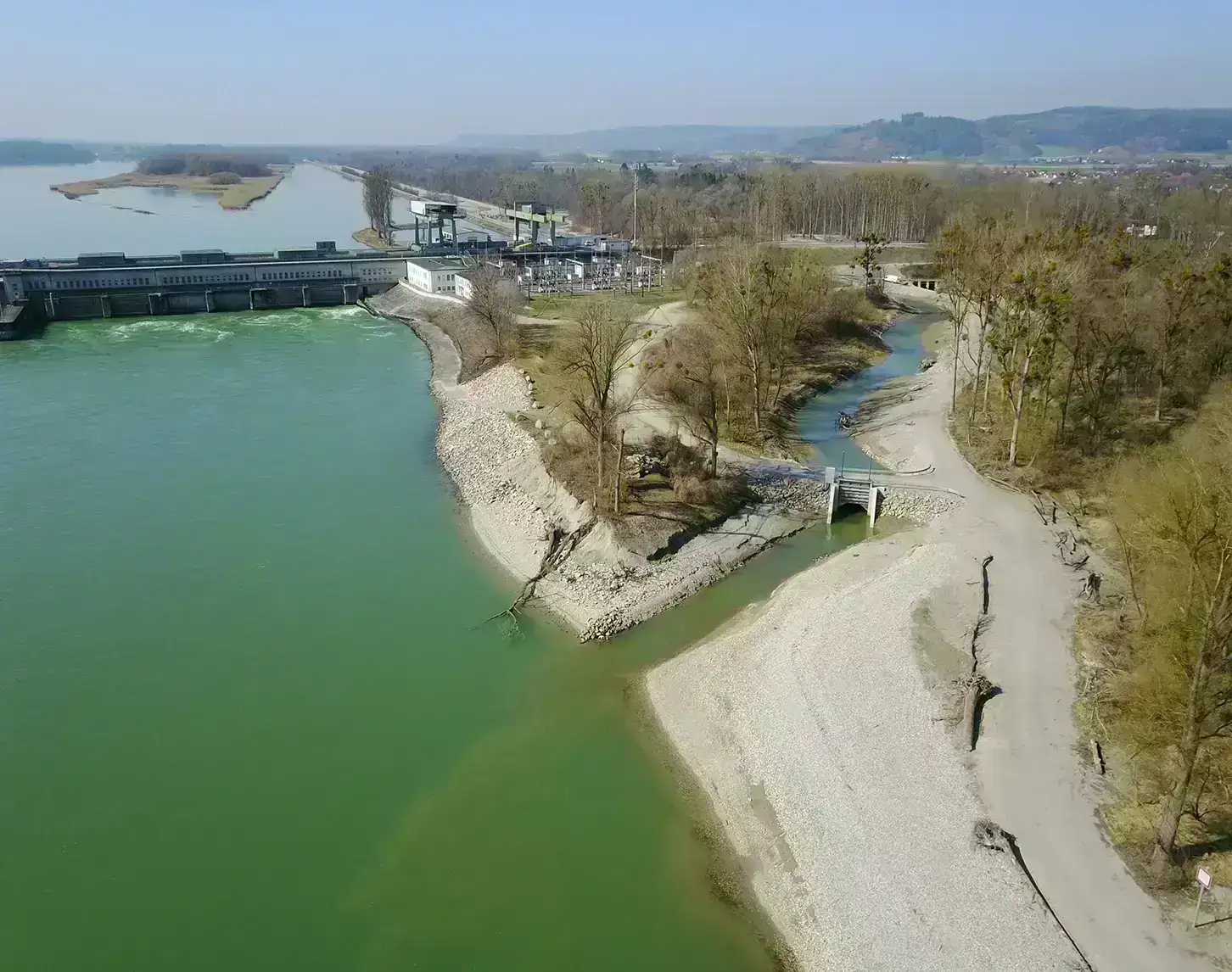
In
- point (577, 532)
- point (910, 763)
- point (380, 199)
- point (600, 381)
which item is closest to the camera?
point (910, 763)

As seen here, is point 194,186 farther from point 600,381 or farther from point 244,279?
point 600,381

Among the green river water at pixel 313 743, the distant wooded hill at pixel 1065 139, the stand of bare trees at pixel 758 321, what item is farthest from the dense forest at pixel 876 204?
the distant wooded hill at pixel 1065 139

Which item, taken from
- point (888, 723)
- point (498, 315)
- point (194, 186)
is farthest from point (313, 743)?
point (194, 186)

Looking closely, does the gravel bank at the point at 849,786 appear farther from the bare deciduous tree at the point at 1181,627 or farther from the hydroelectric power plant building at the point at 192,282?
the hydroelectric power plant building at the point at 192,282

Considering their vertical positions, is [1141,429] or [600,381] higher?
[600,381]

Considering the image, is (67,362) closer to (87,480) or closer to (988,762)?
(87,480)

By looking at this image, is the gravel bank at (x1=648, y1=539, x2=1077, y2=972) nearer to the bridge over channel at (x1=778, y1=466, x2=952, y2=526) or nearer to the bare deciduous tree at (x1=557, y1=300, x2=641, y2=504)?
the bridge over channel at (x1=778, y1=466, x2=952, y2=526)
